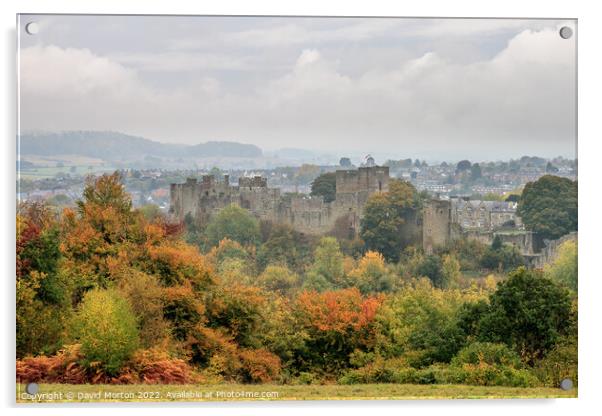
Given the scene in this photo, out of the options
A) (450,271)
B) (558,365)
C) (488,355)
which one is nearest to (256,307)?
(450,271)

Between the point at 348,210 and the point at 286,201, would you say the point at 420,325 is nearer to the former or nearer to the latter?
the point at 348,210

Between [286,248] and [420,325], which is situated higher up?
[286,248]

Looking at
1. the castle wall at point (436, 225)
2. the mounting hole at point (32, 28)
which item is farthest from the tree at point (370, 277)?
the mounting hole at point (32, 28)

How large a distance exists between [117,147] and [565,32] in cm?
472

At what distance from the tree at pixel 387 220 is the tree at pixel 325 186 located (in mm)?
403

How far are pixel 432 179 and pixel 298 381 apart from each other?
260 centimetres

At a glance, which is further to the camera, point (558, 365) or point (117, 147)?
point (117, 147)

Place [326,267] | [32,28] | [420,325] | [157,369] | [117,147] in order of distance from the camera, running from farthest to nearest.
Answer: [326,267] < [420,325] < [117,147] < [157,369] < [32,28]

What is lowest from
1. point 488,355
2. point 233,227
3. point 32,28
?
point 488,355

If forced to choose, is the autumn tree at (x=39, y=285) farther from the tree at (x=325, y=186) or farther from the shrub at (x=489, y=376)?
the shrub at (x=489, y=376)

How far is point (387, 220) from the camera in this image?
15.2m

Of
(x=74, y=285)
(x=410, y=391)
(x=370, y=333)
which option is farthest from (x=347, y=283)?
(x=74, y=285)

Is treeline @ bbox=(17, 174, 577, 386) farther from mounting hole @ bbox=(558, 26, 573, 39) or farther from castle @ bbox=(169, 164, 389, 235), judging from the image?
mounting hole @ bbox=(558, 26, 573, 39)

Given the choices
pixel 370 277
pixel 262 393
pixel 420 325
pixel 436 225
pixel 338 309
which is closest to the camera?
pixel 262 393
